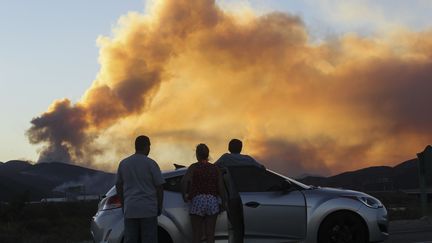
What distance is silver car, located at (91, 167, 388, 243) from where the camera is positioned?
8.63m

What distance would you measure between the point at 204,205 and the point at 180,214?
643 millimetres

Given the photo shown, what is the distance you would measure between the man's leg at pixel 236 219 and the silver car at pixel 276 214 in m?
0.12

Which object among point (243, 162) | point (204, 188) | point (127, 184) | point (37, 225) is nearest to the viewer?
point (127, 184)

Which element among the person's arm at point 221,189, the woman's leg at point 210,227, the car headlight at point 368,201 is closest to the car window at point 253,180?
the person's arm at point 221,189

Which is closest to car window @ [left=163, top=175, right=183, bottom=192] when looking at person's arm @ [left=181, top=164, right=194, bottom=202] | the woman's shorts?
person's arm @ [left=181, top=164, right=194, bottom=202]

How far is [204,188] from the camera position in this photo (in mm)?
8188

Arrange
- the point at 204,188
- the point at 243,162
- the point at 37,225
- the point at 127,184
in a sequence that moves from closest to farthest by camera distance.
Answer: the point at 127,184
the point at 204,188
the point at 243,162
the point at 37,225

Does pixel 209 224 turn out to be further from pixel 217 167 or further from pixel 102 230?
pixel 102 230

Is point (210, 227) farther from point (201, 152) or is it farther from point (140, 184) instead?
point (140, 184)

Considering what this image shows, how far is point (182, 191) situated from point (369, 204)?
309 centimetres

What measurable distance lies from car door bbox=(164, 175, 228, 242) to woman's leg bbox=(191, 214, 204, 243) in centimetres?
38

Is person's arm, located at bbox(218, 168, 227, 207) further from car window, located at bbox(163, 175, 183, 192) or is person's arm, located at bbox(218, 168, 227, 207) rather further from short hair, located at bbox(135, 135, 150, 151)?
short hair, located at bbox(135, 135, 150, 151)

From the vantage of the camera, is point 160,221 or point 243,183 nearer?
point 160,221

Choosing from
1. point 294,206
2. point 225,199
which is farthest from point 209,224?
point 294,206
